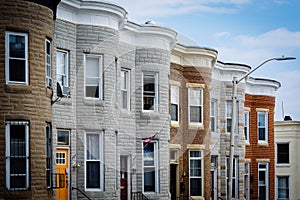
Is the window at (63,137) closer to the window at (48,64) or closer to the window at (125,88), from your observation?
the window at (48,64)

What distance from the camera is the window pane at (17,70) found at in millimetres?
21859

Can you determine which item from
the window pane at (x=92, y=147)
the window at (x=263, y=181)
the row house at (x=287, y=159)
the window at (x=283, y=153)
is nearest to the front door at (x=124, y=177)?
the window pane at (x=92, y=147)

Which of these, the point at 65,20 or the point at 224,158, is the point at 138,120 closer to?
the point at 65,20

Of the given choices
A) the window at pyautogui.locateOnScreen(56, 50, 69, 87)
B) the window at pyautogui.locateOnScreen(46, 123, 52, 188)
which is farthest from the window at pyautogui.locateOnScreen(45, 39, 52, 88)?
the window at pyautogui.locateOnScreen(56, 50, 69, 87)

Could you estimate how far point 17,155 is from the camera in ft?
70.8

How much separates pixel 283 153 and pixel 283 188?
2.62 metres

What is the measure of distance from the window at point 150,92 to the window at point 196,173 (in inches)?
219

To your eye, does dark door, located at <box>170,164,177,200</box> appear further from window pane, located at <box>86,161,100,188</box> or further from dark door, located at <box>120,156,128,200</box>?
window pane, located at <box>86,161,100,188</box>

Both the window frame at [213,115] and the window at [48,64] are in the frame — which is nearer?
the window at [48,64]

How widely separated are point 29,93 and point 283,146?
36.7 meters

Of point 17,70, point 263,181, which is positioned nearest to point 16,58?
point 17,70

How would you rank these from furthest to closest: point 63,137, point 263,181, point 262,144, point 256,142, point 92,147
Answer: point 263,181 → point 262,144 → point 256,142 → point 92,147 → point 63,137

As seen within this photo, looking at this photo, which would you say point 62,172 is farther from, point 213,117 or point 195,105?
point 213,117

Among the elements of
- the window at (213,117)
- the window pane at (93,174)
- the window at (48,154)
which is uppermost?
the window at (213,117)
